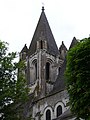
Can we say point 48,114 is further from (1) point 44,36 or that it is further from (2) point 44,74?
(1) point 44,36

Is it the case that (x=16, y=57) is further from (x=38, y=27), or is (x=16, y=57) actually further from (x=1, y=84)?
(x=38, y=27)

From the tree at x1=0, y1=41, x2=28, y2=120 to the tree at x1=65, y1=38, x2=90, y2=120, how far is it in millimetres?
3732

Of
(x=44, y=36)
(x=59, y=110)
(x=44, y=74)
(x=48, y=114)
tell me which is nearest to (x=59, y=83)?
(x=44, y=74)

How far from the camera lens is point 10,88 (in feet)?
75.1

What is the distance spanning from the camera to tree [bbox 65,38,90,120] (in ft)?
63.6

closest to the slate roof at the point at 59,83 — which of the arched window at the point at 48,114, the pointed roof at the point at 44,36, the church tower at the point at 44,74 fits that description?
the church tower at the point at 44,74

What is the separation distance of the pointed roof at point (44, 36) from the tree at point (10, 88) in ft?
82.5

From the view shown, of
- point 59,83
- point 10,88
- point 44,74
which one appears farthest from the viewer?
point 44,74

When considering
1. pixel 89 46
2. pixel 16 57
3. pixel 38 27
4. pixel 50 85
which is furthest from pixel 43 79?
pixel 89 46

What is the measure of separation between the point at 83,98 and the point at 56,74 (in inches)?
1138

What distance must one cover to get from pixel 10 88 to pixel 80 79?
16.3ft

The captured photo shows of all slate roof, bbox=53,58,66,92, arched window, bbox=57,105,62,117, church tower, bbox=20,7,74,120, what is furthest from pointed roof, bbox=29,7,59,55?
arched window, bbox=57,105,62,117

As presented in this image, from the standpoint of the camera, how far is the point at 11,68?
933 inches

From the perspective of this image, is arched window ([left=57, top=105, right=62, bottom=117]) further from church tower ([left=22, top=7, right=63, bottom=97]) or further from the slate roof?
church tower ([left=22, top=7, right=63, bottom=97])
